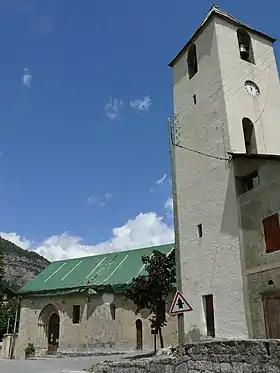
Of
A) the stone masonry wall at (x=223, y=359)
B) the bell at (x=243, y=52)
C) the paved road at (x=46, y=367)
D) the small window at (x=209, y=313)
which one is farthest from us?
the bell at (x=243, y=52)

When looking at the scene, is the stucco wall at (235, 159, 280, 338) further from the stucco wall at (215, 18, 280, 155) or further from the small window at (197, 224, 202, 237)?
the stucco wall at (215, 18, 280, 155)

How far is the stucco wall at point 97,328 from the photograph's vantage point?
31484 mm

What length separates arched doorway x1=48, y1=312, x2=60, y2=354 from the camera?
118 feet

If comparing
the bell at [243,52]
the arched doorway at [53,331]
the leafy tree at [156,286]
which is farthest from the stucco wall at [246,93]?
the arched doorway at [53,331]

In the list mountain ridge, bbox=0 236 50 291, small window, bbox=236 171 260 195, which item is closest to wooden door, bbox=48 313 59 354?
small window, bbox=236 171 260 195

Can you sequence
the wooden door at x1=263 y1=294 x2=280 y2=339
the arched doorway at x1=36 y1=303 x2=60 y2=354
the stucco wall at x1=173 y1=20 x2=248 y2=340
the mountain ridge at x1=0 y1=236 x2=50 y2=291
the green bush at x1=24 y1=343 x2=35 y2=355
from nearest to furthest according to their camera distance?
the wooden door at x1=263 y1=294 x2=280 y2=339
the stucco wall at x1=173 y1=20 x2=248 y2=340
the green bush at x1=24 y1=343 x2=35 y2=355
the arched doorway at x1=36 y1=303 x2=60 y2=354
the mountain ridge at x1=0 y1=236 x2=50 y2=291

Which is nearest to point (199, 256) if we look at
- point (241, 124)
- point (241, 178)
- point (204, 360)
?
point (241, 178)

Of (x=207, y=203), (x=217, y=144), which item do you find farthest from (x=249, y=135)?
(x=207, y=203)

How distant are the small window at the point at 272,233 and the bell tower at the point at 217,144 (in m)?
1.47

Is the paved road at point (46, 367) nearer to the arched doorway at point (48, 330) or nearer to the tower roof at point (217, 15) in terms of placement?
the arched doorway at point (48, 330)

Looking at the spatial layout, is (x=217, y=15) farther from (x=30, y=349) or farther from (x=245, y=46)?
(x=30, y=349)

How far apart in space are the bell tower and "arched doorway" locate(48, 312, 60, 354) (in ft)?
69.1

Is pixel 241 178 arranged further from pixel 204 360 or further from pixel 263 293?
pixel 204 360

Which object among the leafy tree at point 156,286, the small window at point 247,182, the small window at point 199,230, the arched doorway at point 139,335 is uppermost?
the small window at point 247,182
